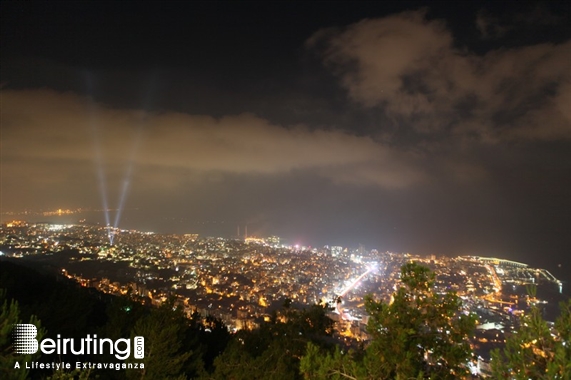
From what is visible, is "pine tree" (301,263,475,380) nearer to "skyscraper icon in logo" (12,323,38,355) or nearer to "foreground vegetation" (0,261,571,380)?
"foreground vegetation" (0,261,571,380)

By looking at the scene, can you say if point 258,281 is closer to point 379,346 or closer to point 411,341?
point 411,341

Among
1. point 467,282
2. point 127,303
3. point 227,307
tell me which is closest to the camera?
point 127,303

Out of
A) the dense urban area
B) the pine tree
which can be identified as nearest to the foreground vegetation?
the pine tree

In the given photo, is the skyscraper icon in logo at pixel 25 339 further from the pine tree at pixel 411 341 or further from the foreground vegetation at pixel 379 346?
the pine tree at pixel 411 341

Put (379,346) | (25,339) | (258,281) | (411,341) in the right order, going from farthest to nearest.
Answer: (258,281) < (411,341) < (379,346) < (25,339)

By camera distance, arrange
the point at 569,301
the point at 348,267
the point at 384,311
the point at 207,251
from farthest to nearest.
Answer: the point at 207,251
the point at 348,267
the point at 384,311
the point at 569,301

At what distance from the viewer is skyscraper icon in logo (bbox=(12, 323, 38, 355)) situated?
12.3 ft

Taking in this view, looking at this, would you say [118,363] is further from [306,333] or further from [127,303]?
[306,333]

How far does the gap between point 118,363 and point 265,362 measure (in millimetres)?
2505

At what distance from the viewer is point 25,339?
3.89 metres

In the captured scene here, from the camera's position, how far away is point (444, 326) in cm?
430

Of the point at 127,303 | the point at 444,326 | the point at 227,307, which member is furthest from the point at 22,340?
the point at 227,307

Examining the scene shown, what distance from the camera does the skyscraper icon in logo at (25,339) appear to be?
3743 mm

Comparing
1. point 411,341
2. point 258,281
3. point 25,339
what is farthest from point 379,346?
point 258,281
